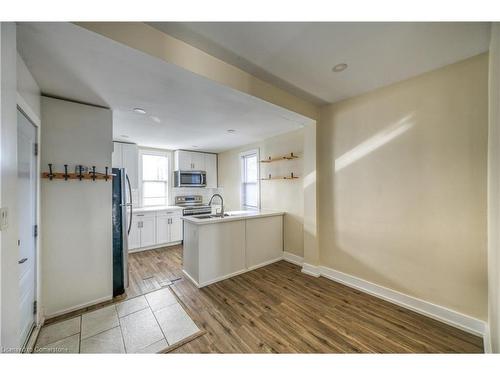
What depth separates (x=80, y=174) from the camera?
82.3 inches

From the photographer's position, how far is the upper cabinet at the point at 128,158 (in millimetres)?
3855

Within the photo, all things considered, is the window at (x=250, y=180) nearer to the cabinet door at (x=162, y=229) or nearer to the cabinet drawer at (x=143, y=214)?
the cabinet door at (x=162, y=229)

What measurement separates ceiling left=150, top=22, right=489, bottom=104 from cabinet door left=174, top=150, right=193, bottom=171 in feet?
11.4

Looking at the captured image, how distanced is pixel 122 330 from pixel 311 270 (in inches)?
97.6

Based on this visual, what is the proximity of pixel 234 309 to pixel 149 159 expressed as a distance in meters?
4.16

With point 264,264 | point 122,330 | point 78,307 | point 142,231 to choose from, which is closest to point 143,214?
point 142,231

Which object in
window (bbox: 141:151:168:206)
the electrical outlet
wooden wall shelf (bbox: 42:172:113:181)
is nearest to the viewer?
the electrical outlet

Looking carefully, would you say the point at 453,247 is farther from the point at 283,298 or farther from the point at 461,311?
the point at 283,298

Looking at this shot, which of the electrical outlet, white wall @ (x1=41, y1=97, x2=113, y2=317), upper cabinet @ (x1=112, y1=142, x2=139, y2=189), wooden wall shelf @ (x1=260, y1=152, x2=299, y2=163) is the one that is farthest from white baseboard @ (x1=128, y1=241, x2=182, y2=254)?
the electrical outlet

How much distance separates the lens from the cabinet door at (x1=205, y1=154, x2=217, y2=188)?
540 cm

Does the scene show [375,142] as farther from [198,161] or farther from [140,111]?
[198,161]

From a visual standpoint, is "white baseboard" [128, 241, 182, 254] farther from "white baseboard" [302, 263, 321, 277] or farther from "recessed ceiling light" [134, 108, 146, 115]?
"white baseboard" [302, 263, 321, 277]

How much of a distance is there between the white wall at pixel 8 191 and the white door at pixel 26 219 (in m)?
0.53

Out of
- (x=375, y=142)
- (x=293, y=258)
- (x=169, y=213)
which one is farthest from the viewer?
(x=169, y=213)
